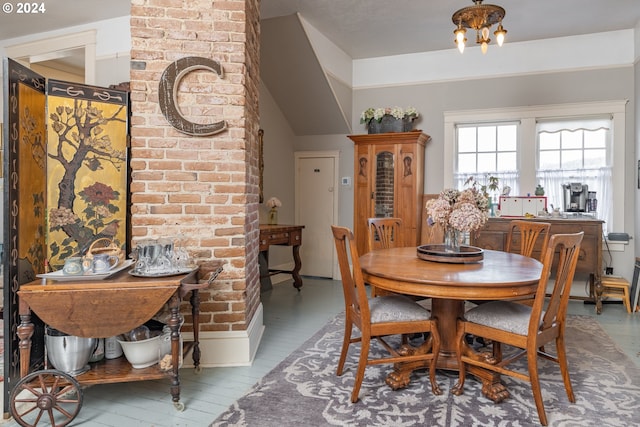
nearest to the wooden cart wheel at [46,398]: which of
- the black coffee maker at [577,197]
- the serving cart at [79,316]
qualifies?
the serving cart at [79,316]

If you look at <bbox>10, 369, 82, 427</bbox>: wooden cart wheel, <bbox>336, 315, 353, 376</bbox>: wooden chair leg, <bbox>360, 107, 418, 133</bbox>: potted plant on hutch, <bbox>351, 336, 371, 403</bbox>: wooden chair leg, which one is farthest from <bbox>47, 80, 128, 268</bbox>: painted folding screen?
<bbox>360, 107, 418, 133</bbox>: potted plant on hutch

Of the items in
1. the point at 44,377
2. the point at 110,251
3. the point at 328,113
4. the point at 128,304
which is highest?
the point at 328,113

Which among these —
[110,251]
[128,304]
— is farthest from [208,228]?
[128,304]

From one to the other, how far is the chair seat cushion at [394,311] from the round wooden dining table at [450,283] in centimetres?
13

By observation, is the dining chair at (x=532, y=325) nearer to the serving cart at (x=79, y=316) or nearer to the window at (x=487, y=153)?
the serving cart at (x=79, y=316)

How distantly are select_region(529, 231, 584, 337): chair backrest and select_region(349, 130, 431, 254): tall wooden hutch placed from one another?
274 centimetres

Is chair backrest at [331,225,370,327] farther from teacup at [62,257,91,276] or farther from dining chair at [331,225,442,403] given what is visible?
teacup at [62,257,91,276]

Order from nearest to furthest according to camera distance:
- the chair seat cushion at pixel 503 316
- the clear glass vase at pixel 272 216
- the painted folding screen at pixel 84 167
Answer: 1. the chair seat cushion at pixel 503 316
2. the painted folding screen at pixel 84 167
3. the clear glass vase at pixel 272 216

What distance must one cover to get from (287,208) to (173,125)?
3.29 m

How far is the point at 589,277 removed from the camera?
14.9 feet

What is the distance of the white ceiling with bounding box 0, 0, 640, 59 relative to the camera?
388cm

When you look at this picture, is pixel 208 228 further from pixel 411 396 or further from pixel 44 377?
pixel 411 396

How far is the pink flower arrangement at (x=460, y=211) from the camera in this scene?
2588 millimetres

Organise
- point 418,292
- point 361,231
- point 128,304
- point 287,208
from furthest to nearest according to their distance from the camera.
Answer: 1. point 287,208
2. point 361,231
3. point 418,292
4. point 128,304
